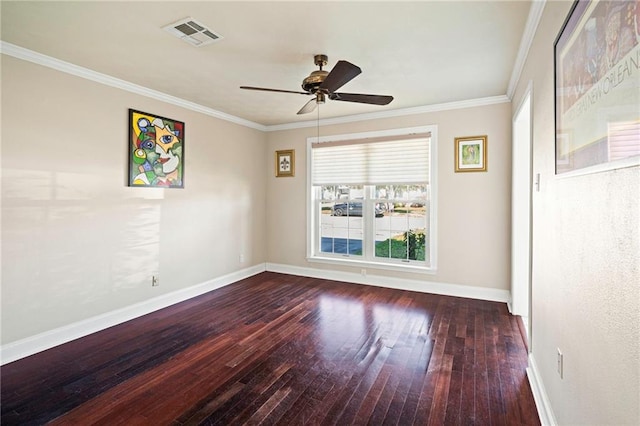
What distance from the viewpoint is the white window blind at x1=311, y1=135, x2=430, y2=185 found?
4.66m

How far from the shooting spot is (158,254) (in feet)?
12.9

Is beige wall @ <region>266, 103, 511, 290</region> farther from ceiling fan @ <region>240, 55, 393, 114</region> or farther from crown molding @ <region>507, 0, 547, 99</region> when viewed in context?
ceiling fan @ <region>240, 55, 393, 114</region>

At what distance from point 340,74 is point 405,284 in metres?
3.34

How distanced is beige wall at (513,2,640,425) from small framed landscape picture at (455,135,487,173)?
197cm

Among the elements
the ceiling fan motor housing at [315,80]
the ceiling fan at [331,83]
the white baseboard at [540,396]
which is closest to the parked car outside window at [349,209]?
the ceiling fan at [331,83]

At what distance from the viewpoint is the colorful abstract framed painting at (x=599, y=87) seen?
36.4 inches

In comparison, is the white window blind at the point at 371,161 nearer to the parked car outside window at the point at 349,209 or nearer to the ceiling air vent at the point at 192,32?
the parked car outside window at the point at 349,209

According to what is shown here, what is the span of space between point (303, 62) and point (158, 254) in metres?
2.84

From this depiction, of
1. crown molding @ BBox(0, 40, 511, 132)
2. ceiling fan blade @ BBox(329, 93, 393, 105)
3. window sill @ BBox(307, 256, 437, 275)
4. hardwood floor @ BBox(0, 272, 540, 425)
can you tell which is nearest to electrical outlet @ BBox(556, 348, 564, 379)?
hardwood floor @ BBox(0, 272, 540, 425)

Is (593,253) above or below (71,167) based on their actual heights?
below

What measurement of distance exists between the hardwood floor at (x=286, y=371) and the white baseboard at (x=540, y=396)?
5 centimetres

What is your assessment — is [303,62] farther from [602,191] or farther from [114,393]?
[114,393]

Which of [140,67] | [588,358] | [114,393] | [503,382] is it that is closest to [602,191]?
[588,358]

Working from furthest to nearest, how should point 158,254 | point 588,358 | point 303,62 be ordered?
point 158,254 → point 303,62 → point 588,358
